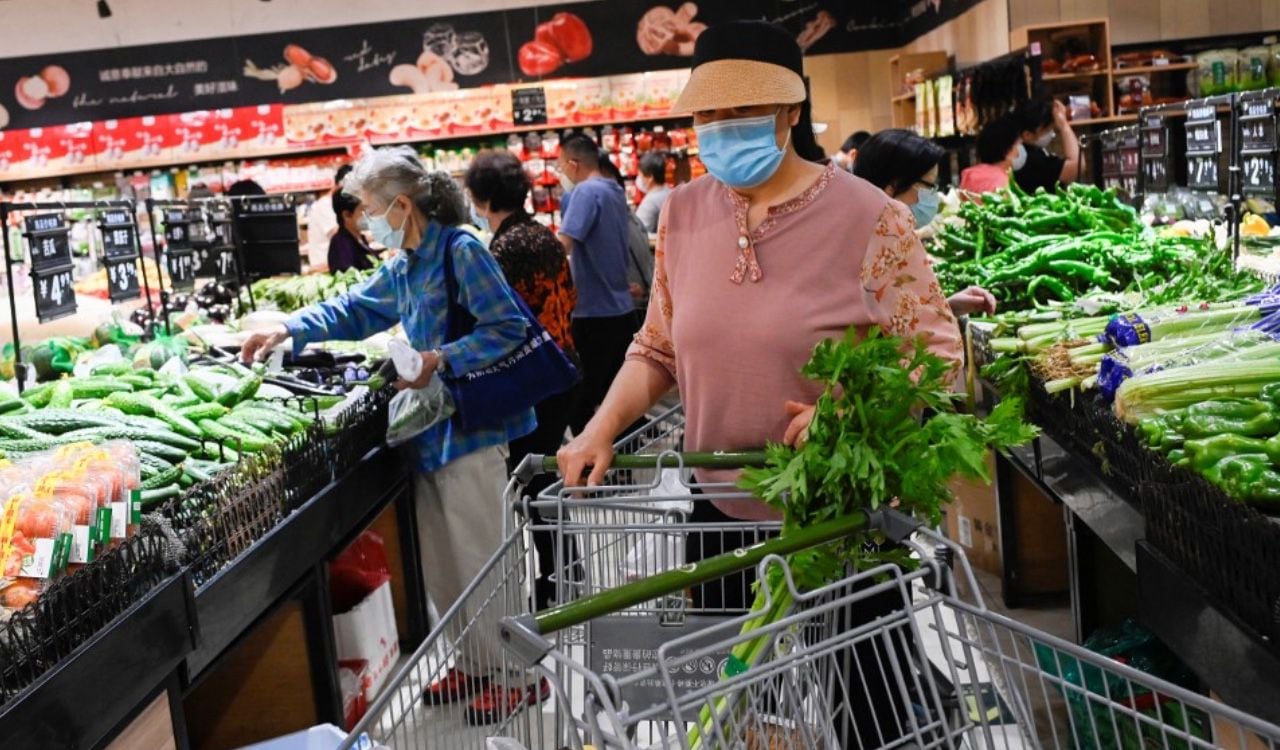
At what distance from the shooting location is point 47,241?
4.75 meters

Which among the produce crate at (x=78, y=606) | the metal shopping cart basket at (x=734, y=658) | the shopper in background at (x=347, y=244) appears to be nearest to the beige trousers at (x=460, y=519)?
the produce crate at (x=78, y=606)

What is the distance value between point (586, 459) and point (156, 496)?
63.0 inches

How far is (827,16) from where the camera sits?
12852 mm

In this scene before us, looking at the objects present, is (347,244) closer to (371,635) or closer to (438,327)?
(438,327)

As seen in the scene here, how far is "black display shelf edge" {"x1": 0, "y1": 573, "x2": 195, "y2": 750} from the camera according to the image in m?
2.39

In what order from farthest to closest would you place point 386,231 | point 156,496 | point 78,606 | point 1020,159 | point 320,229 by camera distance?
point 320,229, point 1020,159, point 386,231, point 156,496, point 78,606

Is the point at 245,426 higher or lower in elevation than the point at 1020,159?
lower

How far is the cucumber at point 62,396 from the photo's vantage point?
13.2ft

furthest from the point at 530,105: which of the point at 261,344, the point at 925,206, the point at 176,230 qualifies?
the point at 261,344

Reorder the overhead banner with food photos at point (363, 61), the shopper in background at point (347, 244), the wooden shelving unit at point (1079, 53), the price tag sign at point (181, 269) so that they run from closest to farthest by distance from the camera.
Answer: the price tag sign at point (181, 269) → the shopper in background at point (347, 244) → the wooden shelving unit at point (1079, 53) → the overhead banner with food photos at point (363, 61)

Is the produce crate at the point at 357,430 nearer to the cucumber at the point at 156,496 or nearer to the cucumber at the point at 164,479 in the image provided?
the cucumber at the point at 164,479

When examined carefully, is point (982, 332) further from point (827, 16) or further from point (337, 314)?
point (827, 16)

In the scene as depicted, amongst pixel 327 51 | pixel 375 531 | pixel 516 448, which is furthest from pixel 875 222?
pixel 327 51

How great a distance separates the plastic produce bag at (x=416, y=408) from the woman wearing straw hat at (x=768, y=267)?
178 centimetres
